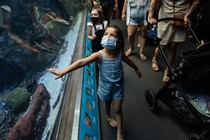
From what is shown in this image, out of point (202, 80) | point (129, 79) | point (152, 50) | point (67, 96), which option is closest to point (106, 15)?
point (152, 50)

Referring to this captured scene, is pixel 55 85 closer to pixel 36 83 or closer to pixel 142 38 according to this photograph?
pixel 36 83

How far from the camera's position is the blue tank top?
74.5 inches

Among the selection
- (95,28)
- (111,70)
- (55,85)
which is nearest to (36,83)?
(55,85)

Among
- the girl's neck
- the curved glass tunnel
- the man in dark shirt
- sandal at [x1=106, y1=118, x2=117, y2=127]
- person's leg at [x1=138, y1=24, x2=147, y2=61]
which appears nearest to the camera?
the curved glass tunnel

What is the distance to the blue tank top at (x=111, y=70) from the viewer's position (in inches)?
74.5

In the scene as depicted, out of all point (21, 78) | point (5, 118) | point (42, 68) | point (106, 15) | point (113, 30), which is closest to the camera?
point (5, 118)

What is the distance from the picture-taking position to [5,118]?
4.85 ft

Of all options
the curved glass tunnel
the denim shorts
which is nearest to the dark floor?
the curved glass tunnel

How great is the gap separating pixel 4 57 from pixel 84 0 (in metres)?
4.49

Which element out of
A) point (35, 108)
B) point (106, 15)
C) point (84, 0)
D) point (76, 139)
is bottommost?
point (76, 139)

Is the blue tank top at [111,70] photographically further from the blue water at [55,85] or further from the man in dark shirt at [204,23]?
the man in dark shirt at [204,23]

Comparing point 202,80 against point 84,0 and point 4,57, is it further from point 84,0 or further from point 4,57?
point 84,0

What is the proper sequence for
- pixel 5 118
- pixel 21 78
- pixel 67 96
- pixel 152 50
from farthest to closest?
pixel 152 50 < pixel 67 96 < pixel 21 78 < pixel 5 118

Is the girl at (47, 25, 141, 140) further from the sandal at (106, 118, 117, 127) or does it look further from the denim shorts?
the sandal at (106, 118, 117, 127)
